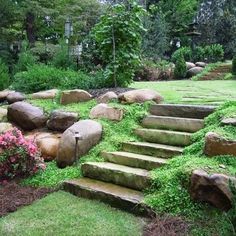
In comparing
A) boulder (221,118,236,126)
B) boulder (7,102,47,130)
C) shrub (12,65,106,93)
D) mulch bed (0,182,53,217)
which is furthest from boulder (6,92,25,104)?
boulder (221,118,236,126)

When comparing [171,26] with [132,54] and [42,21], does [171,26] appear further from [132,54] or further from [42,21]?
[132,54]

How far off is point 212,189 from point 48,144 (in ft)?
8.55

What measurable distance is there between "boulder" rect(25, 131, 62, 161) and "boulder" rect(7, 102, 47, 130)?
1.15 feet

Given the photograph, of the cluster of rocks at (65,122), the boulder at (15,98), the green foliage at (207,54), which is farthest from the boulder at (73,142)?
the green foliage at (207,54)

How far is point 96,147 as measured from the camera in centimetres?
492

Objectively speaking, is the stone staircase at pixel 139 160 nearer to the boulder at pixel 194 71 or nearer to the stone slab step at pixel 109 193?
the stone slab step at pixel 109 193

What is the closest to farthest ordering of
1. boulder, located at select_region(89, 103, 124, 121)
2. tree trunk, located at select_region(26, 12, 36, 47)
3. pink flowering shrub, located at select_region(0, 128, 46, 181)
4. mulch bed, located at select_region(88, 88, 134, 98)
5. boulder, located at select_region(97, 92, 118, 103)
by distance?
pink flowering shrub, located at select_region(0, 128, 46, 181)
boulder, located at select_region(89, 103, 124, 121)
boulder, located at select_region(97, 92, 118, 103)
mulch bed, located at select_region(88, 88, 134, 98)
tree trunk, located at select_region(26, 12, 36, 47)

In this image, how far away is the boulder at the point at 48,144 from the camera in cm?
514

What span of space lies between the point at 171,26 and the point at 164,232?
17.6 meters

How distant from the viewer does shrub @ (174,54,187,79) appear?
13312 millimetres

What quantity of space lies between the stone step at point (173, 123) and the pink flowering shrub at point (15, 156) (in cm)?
166

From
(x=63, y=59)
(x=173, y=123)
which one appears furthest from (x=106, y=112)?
(x=63, y=59)

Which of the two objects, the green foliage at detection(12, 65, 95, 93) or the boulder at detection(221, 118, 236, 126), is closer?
the boulder at detection(221, 118, 236, 126)

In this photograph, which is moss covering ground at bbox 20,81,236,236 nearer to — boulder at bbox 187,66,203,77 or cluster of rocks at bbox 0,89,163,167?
cluster of rocks at bbox 0,89,163,167
